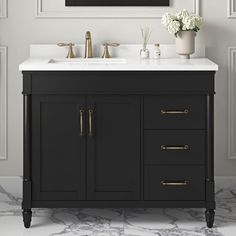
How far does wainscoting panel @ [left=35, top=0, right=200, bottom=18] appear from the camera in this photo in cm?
414

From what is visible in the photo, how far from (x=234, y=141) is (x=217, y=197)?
1.14 feet

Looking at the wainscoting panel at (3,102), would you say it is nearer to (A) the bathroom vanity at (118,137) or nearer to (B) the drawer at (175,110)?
(A) the bathroom vanity at (118,137)

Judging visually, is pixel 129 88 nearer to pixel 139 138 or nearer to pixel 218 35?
pixel 139 138

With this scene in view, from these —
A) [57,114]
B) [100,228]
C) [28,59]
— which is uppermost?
[28,59]

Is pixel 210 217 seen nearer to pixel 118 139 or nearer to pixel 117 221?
pixel 117 221

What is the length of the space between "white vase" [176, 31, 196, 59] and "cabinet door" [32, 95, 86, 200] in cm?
70

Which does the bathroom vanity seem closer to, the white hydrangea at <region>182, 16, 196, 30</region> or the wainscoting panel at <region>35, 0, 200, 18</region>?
the white hydrangea at <region>182, 16, 196, 30</region>

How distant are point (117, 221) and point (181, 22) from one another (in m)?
1.14

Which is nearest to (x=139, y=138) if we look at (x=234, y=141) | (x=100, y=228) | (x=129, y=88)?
(x=129, y=88)

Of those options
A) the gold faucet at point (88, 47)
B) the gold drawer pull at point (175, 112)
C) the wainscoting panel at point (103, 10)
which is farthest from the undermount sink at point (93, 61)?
the gold drawer pull at point (175, 112)

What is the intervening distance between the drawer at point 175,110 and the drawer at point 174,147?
0.05 metres

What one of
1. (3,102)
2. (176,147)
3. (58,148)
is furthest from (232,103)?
(3,102)

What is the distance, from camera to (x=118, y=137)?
366cm

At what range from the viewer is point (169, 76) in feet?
11.8
